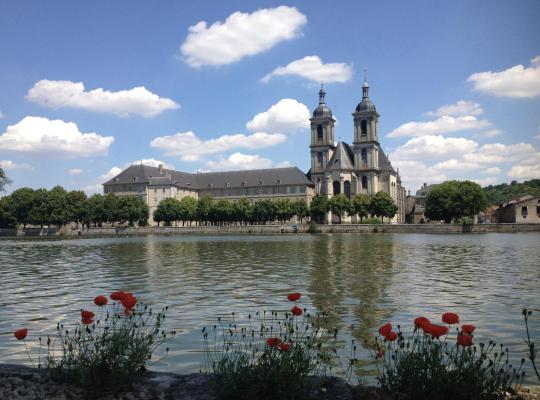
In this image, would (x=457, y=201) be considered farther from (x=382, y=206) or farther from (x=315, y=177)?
(x=315, y=177)

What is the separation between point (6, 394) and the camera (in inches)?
220

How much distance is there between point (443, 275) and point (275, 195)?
123 m

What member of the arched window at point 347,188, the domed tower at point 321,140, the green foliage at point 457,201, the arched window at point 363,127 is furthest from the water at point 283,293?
the domed tower at point 321,140

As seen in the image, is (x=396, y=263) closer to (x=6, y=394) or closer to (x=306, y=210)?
(x=6, y=394)

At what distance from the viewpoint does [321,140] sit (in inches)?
5546

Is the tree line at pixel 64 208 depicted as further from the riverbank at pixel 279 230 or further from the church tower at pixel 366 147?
the church tower at pixel 366 147

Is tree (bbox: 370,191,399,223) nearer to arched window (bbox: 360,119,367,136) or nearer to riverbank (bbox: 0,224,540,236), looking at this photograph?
riverbank (bbox: 0,224,540,236)

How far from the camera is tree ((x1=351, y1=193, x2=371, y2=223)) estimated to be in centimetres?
11700

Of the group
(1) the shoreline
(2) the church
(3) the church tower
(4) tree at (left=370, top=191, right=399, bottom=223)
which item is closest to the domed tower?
(2) the church

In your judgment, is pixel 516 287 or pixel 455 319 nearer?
pixel 455 319

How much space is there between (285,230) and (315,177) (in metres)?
41.7

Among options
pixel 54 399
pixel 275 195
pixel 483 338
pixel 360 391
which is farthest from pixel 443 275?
pixel 275 195

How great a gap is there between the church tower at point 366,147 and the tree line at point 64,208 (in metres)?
59.5

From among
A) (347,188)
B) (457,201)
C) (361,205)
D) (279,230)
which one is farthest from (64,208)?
(457,201)
